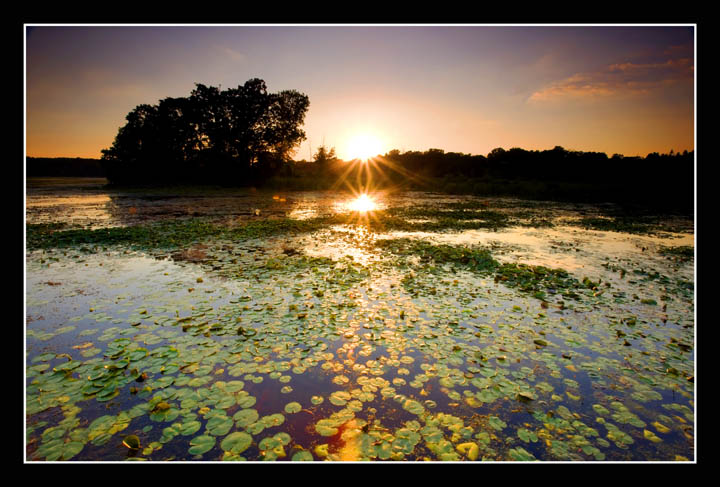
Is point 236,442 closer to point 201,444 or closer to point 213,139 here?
point 201,444

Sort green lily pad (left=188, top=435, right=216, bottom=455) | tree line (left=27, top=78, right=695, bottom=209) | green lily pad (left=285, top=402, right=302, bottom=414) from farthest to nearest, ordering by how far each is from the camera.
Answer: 1. tree line (left=27, top=78, right=695, bottom=209)
2. green lily pad (left=285, top=402, right=302, bottom=414)
3. green lily pad (left=188, top=435, right=216, bottom=455)

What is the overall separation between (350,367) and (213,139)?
50.5 m

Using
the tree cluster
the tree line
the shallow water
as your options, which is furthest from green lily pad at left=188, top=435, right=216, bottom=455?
the tree cluster

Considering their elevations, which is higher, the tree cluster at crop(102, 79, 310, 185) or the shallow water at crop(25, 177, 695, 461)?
the tree cluster at crop(102, 79, 310, 185)

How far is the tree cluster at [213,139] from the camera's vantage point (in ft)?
152

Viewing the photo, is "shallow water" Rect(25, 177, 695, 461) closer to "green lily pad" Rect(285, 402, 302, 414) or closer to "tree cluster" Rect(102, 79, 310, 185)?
"green lily pad" Rect(285, 402, 302, 414)

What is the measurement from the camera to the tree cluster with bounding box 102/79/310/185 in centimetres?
4638

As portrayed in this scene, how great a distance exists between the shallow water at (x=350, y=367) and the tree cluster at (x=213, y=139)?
42.2 meters

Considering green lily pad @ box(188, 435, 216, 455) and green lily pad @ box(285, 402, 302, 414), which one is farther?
green lily pad @ box(285, 402, 302, 414)

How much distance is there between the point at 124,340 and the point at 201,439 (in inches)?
112

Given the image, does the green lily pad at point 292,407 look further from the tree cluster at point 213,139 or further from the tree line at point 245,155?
the tree cluster at point 213,139

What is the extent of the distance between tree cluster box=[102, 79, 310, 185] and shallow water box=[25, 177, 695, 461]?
139 feet
